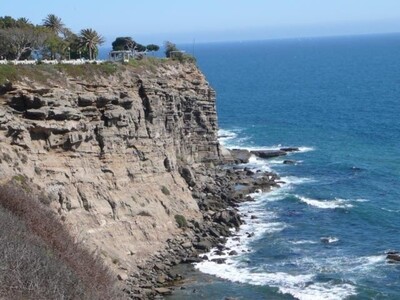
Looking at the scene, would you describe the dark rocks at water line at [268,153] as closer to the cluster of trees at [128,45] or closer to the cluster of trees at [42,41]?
the cluster of trees at [128,45]

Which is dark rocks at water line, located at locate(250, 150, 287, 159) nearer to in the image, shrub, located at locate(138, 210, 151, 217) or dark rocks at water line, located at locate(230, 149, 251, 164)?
dark rocks at water line, located at locate(230, 149, 251, 164)

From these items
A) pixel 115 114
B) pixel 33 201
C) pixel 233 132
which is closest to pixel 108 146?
pixel 115 114

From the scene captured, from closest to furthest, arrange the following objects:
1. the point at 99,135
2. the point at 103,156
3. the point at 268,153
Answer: the point at 99,135 → the point at 103,156 → the point at 268,153

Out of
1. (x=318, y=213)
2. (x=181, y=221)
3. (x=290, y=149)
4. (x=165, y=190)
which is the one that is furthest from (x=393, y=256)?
(x=290, y=149)

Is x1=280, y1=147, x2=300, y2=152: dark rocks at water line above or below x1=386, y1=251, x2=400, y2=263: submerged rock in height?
above

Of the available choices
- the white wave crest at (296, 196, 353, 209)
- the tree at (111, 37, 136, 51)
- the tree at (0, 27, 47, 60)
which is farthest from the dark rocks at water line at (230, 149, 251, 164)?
the tree at (0, 27, 47, 60)

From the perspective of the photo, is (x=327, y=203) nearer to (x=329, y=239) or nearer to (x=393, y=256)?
(x=329, y=239)

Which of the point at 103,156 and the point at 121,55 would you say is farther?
the point at 121,55

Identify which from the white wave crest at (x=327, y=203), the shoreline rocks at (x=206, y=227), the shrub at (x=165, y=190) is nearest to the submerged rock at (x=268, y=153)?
the shoreline rocks at (x=206, y=227)
